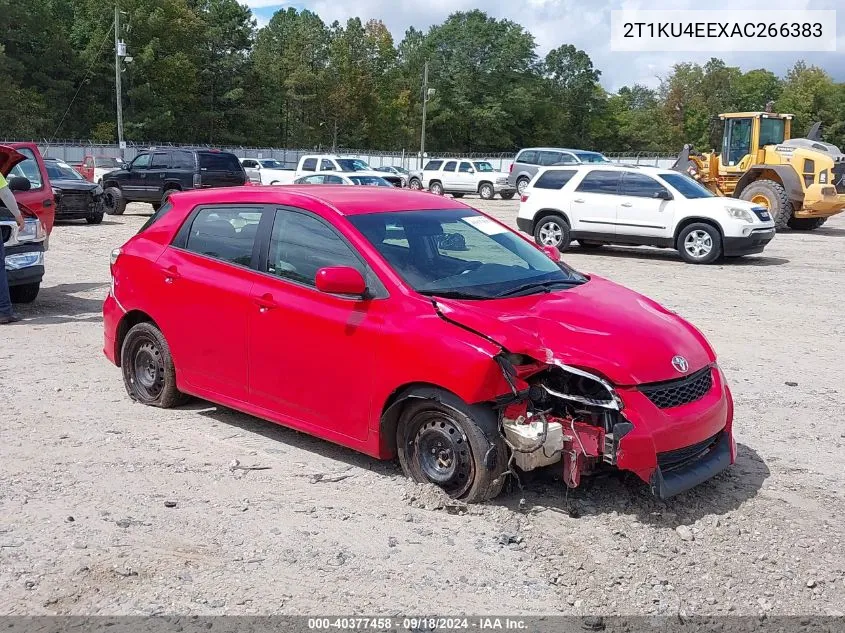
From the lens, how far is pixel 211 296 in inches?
220

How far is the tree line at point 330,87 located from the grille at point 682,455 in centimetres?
6101

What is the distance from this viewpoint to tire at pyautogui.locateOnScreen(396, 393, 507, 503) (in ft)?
14.4

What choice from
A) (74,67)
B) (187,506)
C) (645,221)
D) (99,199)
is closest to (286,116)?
(74,67)

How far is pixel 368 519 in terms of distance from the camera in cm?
446

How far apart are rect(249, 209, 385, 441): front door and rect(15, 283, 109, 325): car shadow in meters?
4.97

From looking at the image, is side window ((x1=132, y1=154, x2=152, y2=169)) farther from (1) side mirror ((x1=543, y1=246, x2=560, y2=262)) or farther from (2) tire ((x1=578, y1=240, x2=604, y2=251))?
(1) side mirror ((x1=543, y1=246, x2=560, y2=262))

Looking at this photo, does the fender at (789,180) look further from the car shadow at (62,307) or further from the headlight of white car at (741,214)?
the car shadow at (62,307)

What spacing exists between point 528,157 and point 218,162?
17.0m

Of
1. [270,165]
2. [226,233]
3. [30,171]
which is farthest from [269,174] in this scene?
[226,233]

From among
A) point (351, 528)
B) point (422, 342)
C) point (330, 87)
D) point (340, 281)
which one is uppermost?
point (330, 87)

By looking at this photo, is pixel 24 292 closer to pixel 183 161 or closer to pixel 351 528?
pixel 351 528

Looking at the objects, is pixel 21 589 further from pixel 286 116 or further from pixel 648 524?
pixel 286 116

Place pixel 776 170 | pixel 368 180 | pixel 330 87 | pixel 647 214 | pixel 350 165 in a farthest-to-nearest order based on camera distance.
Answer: pixel 330 87 < pixel 350 165 < pixel 368 180 < pixel 776 170 < pixel 647 214

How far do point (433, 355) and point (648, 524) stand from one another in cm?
139
